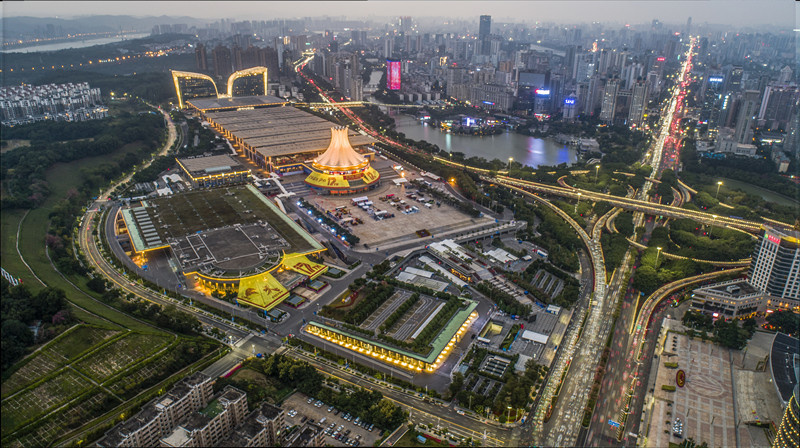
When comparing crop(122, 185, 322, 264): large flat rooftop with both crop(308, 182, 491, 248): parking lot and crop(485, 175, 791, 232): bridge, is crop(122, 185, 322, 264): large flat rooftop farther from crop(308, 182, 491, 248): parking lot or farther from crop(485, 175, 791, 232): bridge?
crop(485, 175, 791, 232): bridge

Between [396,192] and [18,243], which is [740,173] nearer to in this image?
[396,192]

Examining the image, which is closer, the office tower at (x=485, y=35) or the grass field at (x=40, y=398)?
the grass field at (x=40, y=398)

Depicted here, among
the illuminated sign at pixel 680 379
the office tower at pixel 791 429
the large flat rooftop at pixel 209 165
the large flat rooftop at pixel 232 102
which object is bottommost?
the illuminated sign at pixel 680 379

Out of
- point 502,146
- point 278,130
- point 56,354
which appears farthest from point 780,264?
point 278,130

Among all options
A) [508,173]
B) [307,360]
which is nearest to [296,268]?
[307,360]

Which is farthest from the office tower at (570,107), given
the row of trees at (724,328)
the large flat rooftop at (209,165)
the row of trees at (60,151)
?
the row of trees at (60,151)

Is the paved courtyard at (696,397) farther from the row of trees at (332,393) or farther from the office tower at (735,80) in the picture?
the office tower at (735,80)

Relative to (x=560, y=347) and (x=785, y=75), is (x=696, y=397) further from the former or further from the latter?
(x=785, y=75)

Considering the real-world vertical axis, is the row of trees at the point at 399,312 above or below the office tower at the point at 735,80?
below
